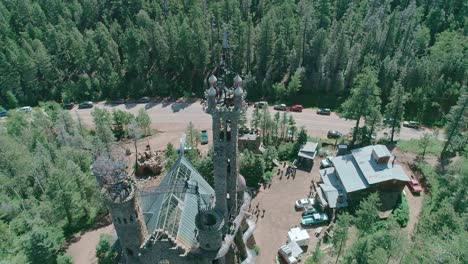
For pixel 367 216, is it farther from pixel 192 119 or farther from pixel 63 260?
pixel 192 119

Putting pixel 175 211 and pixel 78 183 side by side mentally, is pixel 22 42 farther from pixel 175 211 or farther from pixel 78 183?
pixel 175 211

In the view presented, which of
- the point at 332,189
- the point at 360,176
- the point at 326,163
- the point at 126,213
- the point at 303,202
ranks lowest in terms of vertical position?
the point at 303,202

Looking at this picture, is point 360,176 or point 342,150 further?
point 342,150

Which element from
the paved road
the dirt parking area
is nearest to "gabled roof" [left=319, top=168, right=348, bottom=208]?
the dirt parking area

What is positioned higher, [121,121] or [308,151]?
[121,121]

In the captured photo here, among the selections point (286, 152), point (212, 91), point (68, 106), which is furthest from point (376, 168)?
point (68, 106)

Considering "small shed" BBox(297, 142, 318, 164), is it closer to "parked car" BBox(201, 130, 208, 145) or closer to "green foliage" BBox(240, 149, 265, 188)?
"green foliage" BBox(240, 149, 265, 188)

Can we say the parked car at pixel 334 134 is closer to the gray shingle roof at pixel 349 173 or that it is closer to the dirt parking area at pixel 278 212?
the dirt parking area at pixel 278 212
